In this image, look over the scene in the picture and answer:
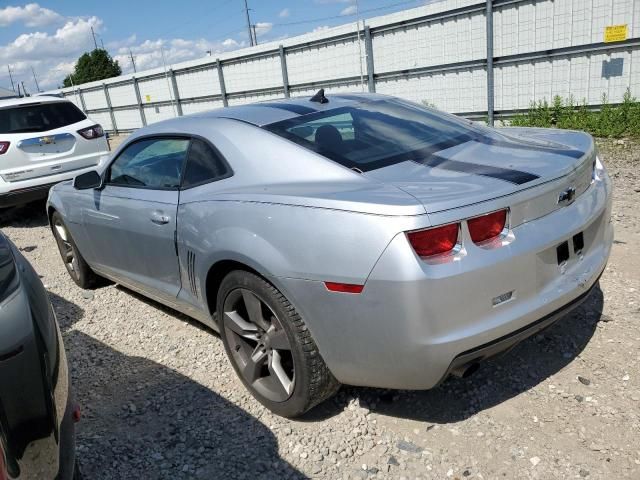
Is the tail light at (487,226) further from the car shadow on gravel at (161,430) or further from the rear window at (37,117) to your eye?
the rear window at (37,117)

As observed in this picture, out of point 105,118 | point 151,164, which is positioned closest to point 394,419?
point 151,164

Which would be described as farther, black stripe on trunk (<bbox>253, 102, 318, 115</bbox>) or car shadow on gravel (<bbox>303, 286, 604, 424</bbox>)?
black stripe on trunk (<bbox>253, 102, 318, 115</bbox>)

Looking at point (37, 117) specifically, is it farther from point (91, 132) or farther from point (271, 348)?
point (271, 348)

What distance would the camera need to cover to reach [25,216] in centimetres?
855

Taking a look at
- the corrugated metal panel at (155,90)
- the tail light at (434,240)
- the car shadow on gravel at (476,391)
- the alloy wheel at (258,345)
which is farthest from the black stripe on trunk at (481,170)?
the corrugated metal panel at (155,90)

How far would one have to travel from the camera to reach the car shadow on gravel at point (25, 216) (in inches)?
314

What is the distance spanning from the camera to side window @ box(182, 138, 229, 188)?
117 inches

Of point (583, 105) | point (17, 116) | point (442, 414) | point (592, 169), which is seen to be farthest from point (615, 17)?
point (17, 116)

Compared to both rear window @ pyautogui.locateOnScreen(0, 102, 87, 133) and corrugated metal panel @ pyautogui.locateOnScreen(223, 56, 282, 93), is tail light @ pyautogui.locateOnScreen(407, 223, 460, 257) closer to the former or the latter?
rear window @ pyautogui.locateOnScreen(0, 102, 87, 133)

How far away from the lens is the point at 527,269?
2252 millimetres

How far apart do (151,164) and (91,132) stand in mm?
4779

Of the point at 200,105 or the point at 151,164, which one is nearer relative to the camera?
the point at 151,164

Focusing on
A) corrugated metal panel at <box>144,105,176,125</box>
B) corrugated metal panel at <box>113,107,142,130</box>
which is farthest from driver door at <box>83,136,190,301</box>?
corrugated metal panel at <box>113,107,142,130</box>

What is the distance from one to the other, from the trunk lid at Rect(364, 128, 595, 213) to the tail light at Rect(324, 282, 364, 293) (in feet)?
1.35
